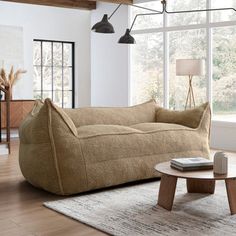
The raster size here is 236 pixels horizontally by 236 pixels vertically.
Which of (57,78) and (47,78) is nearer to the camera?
(47,78)

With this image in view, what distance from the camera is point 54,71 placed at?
9422 mm

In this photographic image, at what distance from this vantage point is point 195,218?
127 inches

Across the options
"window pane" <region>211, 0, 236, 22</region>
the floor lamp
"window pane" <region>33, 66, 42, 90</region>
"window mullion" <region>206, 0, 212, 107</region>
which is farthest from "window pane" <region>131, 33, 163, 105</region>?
"window pane" <region>33, 66, 42, 90</region>

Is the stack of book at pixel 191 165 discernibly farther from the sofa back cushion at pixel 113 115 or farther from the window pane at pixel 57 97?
the window pane at pixel 57 97

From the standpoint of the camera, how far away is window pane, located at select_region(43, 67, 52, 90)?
9258 mm

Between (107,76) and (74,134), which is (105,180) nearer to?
(74,134)

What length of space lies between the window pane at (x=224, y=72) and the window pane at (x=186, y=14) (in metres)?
0.41

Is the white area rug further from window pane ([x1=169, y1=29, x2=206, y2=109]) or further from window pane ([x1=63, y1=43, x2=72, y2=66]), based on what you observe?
window pane ([x1=63, y1=43, x2=72, y2=66])

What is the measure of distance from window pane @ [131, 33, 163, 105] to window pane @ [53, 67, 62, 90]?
67.3 inches

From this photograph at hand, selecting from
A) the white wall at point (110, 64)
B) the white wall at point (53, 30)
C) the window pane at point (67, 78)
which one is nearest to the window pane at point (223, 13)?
the white wall at point (110, 64)

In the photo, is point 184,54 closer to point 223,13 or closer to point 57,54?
point 223,13

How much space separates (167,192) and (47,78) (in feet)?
20.6

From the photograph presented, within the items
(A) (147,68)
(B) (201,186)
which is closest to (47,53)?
(A) (147,68)

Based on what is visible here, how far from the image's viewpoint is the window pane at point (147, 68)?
822cm
